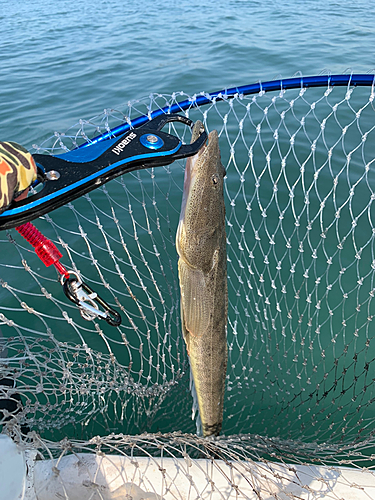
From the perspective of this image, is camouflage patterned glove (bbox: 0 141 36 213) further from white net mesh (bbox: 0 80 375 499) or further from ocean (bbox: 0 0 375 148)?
ocean (bbox: 0 0 375 148)

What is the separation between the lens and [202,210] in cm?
263

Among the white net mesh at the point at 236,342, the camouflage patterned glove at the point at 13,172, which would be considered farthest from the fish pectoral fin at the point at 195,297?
the camouflage patterned glove at the point at 13,172

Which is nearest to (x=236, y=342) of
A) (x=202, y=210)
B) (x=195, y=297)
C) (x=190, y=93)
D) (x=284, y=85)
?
(x=195, y=297)

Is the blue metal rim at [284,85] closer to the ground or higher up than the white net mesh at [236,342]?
higher up

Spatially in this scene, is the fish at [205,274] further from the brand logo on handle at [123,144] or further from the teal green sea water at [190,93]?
the brand logo on handle at [123,144]

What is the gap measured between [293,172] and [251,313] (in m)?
2.33

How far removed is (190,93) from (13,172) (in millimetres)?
6423

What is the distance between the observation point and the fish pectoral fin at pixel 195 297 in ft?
9.07

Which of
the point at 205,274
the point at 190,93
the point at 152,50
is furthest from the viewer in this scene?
the point at 152,50

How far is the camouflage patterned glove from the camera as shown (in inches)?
59.4

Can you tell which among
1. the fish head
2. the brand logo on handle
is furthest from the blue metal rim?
the brand logo on handle

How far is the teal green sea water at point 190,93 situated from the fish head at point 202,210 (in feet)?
1.50

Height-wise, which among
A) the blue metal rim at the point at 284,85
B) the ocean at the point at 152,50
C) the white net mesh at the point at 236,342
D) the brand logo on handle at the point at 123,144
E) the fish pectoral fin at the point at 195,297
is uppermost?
the brand logo on handle at the point at 123,144

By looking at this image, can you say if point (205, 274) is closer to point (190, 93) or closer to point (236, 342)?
point (236, 342)
